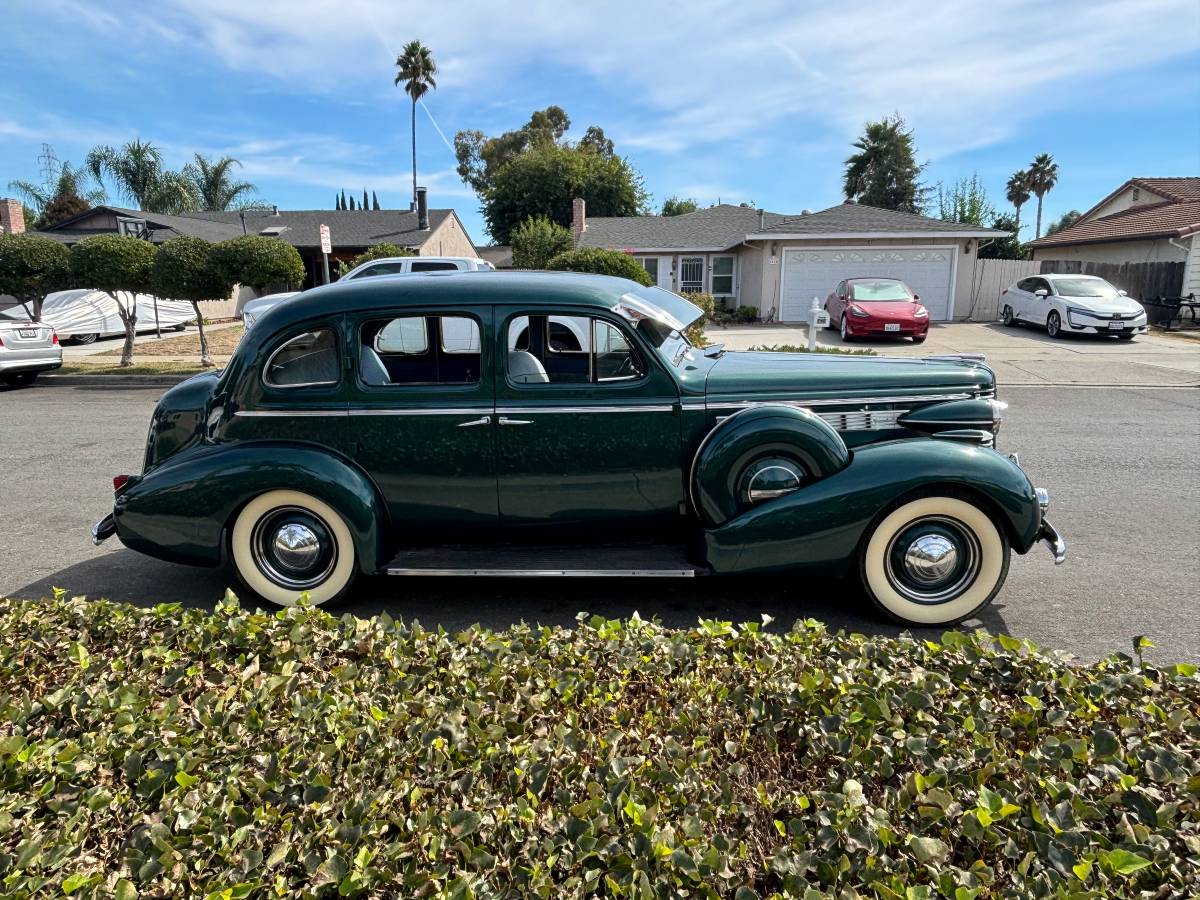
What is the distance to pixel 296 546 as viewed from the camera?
4492mm

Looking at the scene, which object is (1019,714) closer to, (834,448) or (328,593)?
(834,448)

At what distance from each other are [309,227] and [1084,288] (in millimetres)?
30111

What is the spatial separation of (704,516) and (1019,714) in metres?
2.04

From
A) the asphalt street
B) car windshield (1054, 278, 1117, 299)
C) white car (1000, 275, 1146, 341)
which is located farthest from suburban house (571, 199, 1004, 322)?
the asphalt street

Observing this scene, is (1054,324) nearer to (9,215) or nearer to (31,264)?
(31,264)

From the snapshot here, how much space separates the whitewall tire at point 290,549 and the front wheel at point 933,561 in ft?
9.30

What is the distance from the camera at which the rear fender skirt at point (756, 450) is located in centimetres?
417

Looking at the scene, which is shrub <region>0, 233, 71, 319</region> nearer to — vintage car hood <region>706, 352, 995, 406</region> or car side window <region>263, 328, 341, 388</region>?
car side window <region>263, 328, 341, 388</region>

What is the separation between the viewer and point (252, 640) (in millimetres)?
2988

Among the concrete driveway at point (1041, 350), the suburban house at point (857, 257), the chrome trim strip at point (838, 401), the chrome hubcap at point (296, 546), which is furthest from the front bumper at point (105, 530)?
the suburban house at point (857, 257)

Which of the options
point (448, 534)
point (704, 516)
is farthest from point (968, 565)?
point (448, 534)

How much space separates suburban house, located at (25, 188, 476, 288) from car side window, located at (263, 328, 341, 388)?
2736cm

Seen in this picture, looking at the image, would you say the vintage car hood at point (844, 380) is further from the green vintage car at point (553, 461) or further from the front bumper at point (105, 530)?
the front bumper at point (105, 530)

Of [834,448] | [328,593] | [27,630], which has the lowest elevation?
[328,593]
